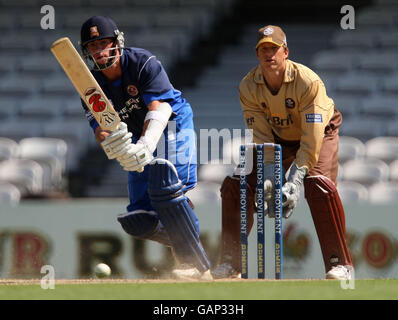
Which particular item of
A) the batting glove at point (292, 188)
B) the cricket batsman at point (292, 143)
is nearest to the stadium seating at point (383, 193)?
the cricket batsman at point (292, 143)

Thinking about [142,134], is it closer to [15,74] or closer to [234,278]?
[234,278]

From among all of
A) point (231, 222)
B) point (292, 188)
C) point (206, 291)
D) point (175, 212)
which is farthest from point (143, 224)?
point (206, 291)

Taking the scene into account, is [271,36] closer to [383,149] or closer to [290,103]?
[290,103]

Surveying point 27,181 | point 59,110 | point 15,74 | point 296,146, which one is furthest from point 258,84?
point 15,74

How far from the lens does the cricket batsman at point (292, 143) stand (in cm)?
525

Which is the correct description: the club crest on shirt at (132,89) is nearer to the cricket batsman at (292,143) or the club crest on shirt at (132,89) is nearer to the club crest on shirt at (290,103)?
the cricket batsman at (292,143)

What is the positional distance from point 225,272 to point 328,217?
68cm

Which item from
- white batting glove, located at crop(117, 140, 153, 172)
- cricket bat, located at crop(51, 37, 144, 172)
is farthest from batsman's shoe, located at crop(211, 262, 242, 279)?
cricket bat, located at crop(51, 37, 144, 172)

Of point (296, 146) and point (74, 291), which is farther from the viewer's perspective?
point (296, 146)

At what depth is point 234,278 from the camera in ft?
17.7

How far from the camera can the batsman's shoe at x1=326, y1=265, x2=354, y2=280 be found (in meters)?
5.22

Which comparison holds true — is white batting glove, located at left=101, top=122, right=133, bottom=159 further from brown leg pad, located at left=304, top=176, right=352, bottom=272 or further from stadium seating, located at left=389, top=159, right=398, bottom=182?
stadium seating, located at left=389, top=159, right=398, bottom=182

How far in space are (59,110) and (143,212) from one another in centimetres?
527

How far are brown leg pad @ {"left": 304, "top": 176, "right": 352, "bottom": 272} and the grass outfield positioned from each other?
44 cm
